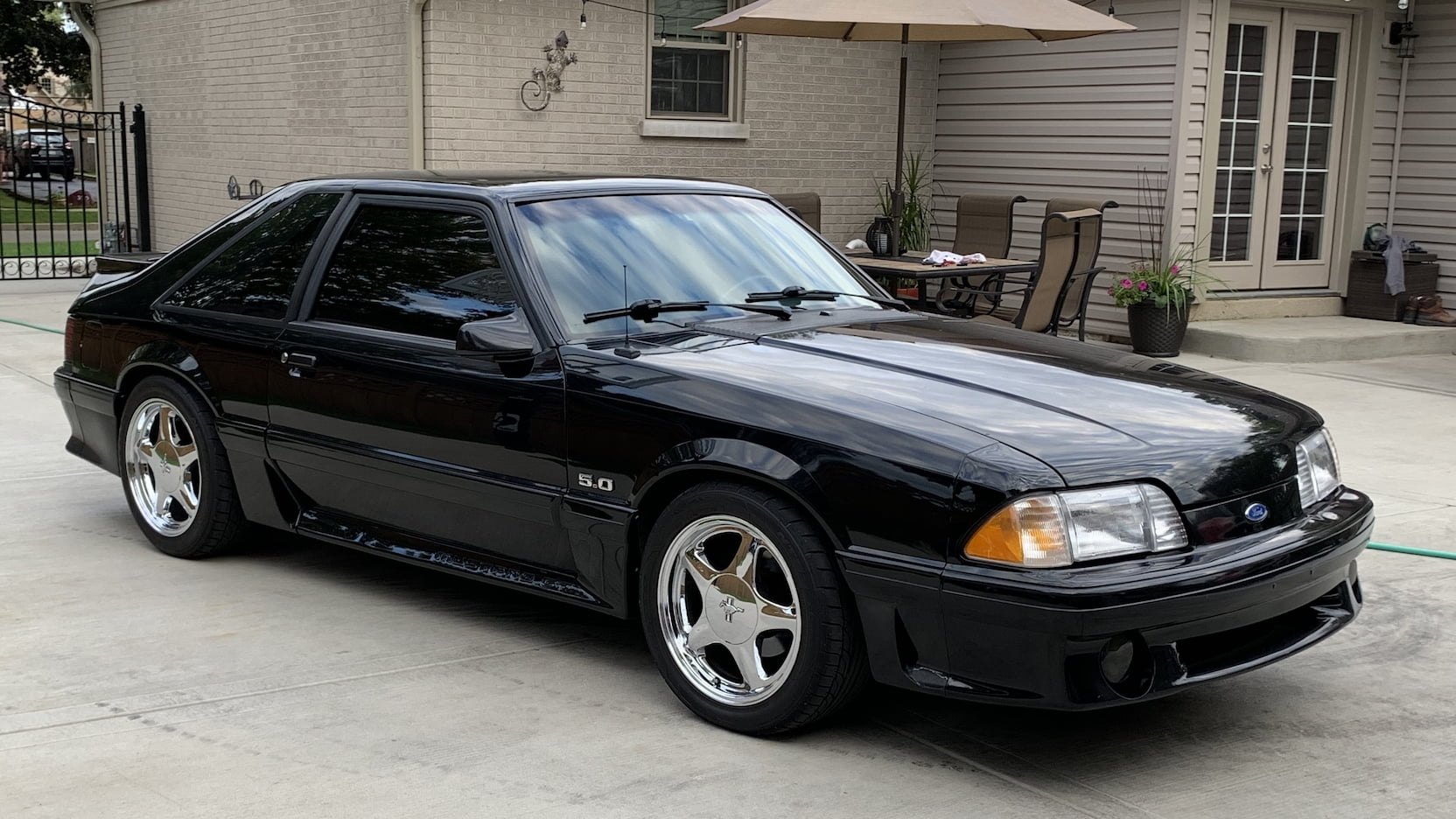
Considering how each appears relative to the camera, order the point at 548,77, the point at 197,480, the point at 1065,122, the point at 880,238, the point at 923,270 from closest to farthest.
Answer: the point at 197,480
the point at 923,270
the point at 880,238
the point at 548,77
the point at 1065,122

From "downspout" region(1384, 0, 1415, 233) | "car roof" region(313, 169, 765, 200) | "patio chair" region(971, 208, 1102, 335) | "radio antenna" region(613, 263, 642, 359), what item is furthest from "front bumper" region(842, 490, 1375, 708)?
"downspout" region(1384, 0, 1415, 233)

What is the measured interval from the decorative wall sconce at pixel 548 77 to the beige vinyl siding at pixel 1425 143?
704 centimetres

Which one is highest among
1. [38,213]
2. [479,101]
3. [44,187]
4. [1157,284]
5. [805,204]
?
[479,101]

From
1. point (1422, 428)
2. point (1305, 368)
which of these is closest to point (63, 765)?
point (1422, 428)

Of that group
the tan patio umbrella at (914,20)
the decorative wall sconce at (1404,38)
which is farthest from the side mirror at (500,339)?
the decorative wall sconce at (1404,38)

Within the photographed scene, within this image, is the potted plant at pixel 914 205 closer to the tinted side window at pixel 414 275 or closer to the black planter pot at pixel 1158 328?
the black planter pot at pixel 1158 328

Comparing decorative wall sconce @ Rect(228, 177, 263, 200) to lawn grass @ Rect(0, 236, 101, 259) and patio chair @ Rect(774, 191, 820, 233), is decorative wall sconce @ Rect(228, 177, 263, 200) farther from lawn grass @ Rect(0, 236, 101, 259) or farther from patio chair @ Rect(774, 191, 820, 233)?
lawn grass @ Rect(0, 236, 101, 259)

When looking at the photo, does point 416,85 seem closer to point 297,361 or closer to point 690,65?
point 690,65

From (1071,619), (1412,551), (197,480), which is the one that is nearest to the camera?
(1071,619)

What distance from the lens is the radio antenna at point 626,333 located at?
424 cm

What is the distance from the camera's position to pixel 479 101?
1165 cm

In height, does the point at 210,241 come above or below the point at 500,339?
above

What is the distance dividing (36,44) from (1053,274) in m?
29.7

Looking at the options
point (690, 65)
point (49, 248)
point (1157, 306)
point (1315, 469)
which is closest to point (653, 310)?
point (1315, 469)
